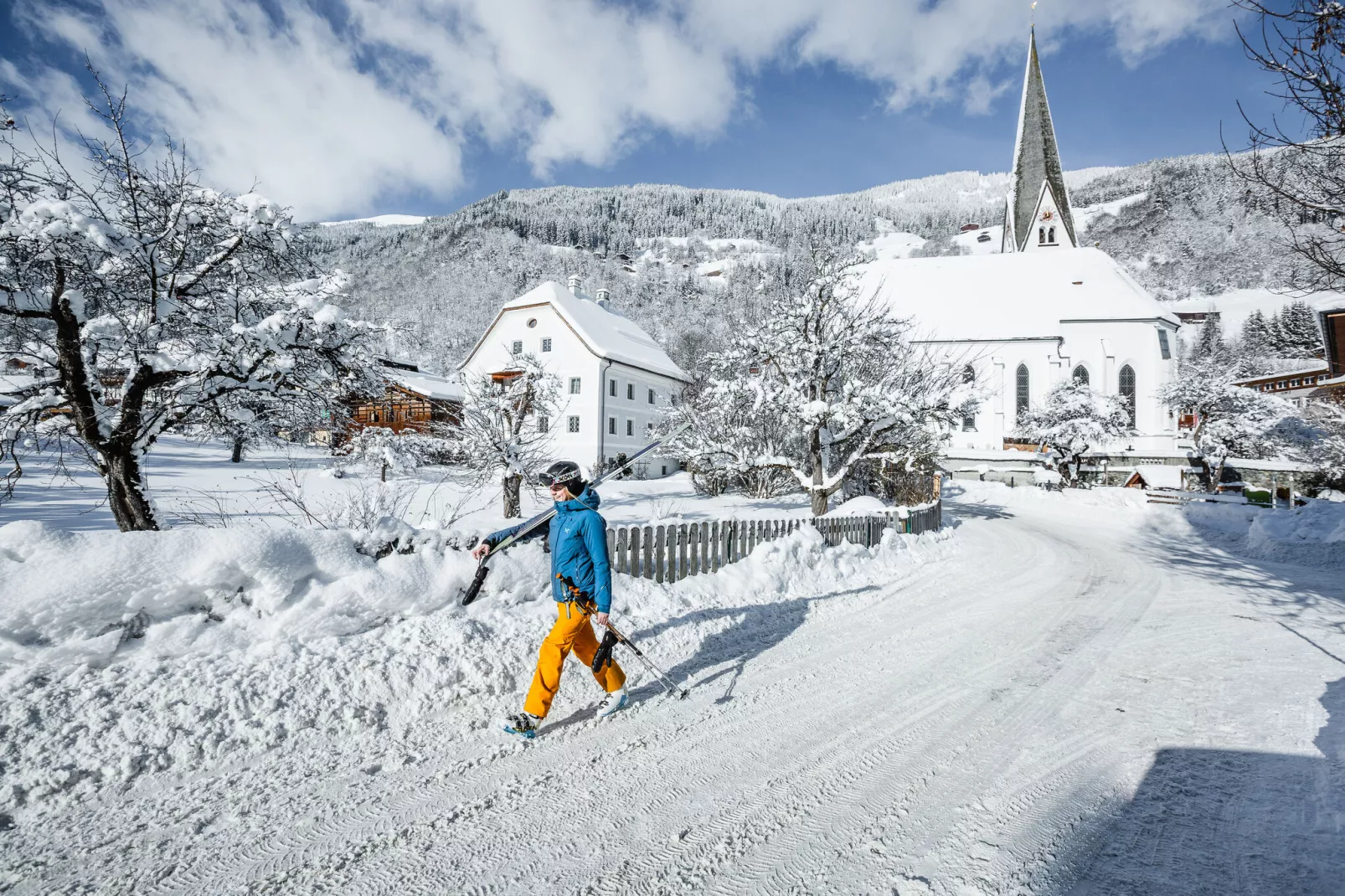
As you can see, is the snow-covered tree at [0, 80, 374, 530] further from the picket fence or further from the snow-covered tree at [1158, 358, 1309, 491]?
the snow-covered tree at [1158, 358, 1309, 491]

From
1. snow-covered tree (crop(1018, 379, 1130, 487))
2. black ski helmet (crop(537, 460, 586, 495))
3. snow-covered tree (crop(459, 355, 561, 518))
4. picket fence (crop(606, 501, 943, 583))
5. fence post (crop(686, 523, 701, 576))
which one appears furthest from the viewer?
snow-covered tree (crop(1018, 379, 1130, 487))

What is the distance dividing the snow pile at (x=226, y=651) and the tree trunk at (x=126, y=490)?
3.11 metres

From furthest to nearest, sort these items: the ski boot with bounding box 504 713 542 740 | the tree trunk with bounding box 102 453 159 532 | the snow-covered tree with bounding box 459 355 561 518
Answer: the snow-covered tree with bounding box 459 355 561 518 < the tree trunk with bounding box 102 453 159 532 < the ski boot with bounding box 504 713 542 740

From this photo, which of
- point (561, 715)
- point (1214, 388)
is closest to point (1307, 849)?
point (561, 715)

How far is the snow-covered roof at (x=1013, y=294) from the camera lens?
137 feet

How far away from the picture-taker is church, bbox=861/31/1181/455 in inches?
1572

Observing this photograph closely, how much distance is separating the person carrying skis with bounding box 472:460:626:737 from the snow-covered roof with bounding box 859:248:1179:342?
39.2m

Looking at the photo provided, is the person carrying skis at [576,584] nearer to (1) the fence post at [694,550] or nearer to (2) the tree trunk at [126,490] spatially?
(1) the fence post at [694,550]

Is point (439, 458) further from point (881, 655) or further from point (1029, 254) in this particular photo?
point (1029, 254)

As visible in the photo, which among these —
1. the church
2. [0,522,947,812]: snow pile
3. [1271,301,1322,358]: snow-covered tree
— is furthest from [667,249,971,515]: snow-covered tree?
[1271,301,1322,358]: snow-covered tree

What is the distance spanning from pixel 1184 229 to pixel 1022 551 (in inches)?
6577

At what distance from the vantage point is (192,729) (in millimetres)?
3625

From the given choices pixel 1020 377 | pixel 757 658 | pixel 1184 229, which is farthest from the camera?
pixel 1184 229

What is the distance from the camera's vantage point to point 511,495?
1750cm
